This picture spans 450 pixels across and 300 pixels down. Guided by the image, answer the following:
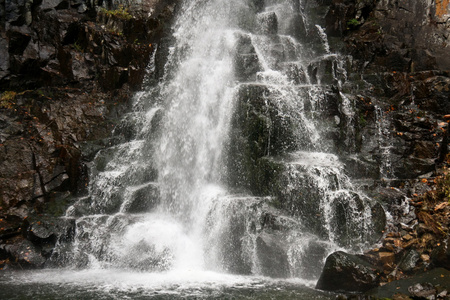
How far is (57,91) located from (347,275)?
37.4 ft

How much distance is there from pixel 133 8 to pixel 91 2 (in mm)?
1947

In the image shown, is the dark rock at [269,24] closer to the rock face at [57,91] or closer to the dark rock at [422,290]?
the rock face at [57,91]

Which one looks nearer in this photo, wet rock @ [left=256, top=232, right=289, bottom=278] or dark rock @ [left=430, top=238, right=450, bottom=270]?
dark rock @ [left=430, top=238, right=450, bottom=270]

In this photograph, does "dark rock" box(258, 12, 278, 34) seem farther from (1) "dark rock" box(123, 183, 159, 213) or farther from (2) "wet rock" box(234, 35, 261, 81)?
(1) "dark rock" box(123, 183, 159, 213)

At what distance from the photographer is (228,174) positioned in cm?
992

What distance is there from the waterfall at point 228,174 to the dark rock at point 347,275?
36.7 inches

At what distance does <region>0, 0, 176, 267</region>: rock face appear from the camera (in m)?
9.43

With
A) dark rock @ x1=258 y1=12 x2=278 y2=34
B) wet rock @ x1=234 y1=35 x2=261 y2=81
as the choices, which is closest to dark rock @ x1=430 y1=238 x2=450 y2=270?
wet rock @ x1=234 y1=35 x2=261 y2=81

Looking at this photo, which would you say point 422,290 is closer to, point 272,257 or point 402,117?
point 272,257

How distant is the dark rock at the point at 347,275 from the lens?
587 centimetres

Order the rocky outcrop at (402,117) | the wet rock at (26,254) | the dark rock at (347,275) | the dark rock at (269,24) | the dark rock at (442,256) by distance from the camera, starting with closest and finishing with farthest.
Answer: the dark rock at (442,256), the dark rock at (347,275), the rocky outcrop at (402,117), the wet rock at (26,254), the dark rock at (269,24)

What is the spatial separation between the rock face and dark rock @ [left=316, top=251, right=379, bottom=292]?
Answer: 6774 millimetres

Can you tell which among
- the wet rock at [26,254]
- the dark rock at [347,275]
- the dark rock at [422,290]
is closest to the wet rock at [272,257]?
the dark rock at [347,275]

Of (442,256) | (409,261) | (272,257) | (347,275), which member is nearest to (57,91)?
(272,257)
